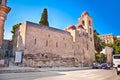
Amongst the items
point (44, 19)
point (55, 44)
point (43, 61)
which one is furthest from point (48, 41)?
point (44, 19)

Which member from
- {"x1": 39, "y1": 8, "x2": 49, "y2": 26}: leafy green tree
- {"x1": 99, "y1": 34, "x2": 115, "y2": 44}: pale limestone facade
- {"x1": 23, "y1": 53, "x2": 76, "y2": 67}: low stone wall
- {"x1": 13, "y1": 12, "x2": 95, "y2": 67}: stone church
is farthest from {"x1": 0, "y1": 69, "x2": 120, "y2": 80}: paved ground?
{"x1": 99, "y1": 34, "x2": 115, "y2": 44}: pale limestone facade

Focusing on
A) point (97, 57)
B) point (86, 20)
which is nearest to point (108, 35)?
point (97, 57)

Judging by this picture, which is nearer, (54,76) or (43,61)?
(54,76)

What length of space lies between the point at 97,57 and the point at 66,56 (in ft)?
60.1

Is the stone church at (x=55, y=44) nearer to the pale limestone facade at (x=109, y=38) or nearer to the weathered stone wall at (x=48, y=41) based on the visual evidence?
the weathered stone wall at (x=48, y=41)

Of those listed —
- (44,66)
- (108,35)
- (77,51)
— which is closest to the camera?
(44,66)

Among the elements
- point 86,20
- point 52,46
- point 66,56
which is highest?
point 86,20

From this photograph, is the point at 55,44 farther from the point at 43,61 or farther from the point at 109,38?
the point at 109,38

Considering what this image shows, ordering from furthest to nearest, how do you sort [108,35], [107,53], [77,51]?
[108,35], [107,53], [77,51]

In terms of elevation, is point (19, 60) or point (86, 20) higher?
point (86, 20)

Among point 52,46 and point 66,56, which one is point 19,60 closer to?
point 52,46

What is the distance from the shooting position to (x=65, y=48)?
3650 centimetres

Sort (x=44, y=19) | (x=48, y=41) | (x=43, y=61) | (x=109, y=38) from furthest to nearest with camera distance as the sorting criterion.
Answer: (x=109, y=38), (x=44, y=19), (x=48, y=41), (x=43, y=61)

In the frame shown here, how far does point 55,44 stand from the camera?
34.0 m
